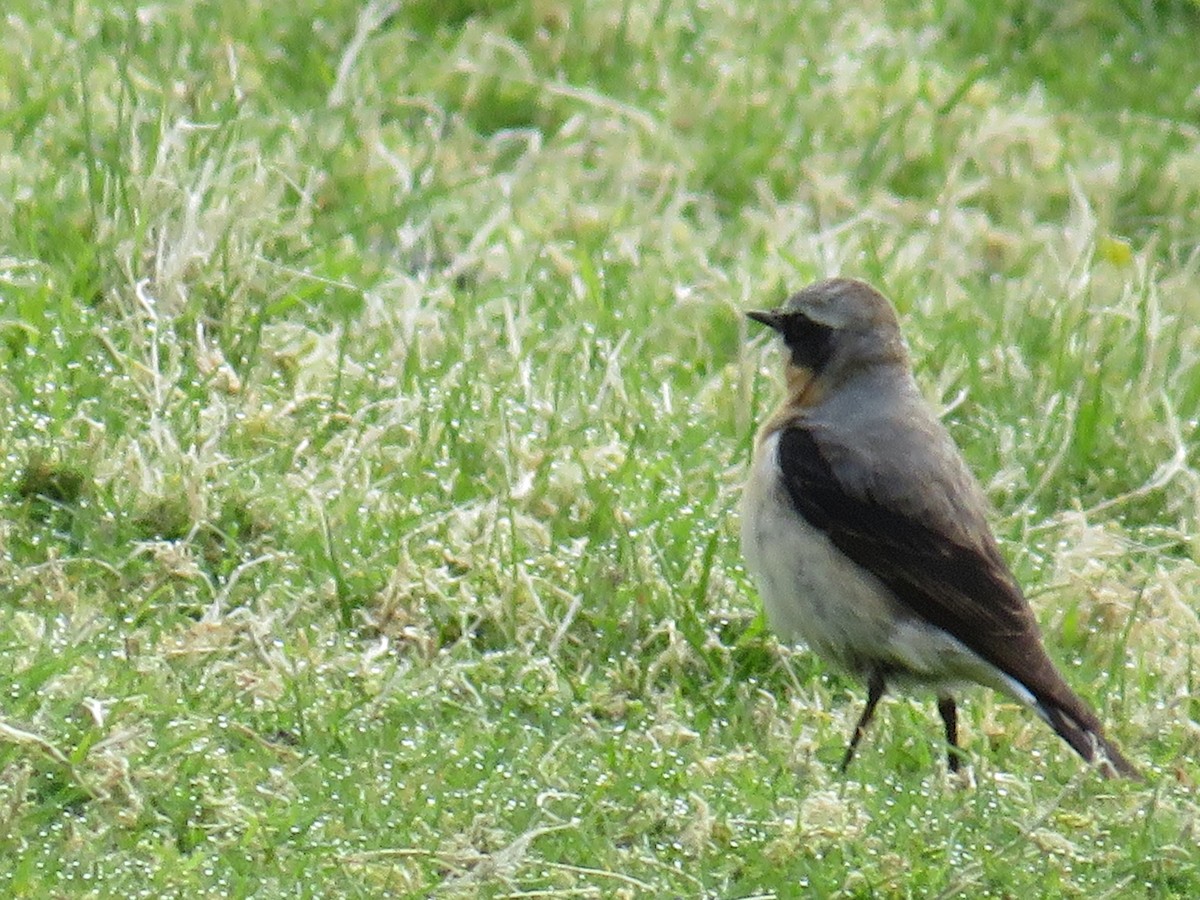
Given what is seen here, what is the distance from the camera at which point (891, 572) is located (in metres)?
5.97

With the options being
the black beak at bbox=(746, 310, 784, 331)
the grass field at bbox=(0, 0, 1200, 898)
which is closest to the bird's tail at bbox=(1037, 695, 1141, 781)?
the grass field at bbox=(0, 0, 1200, 898)

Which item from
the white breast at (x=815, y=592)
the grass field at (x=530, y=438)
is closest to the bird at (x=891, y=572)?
the white breast at (x=815, y=592)

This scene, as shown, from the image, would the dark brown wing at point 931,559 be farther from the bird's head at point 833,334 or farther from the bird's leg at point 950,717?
the bird's head at point 833,334

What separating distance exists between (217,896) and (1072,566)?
307 centimetres

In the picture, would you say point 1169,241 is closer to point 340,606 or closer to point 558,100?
point 558,100

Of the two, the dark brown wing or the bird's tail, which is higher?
the dark brown wing

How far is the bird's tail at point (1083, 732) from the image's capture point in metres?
5.54

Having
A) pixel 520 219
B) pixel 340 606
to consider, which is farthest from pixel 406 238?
pixel 340 606

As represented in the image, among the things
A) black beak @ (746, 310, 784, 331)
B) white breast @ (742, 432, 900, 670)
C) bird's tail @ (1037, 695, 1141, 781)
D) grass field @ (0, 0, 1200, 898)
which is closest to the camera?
grass field @ (0, 0, 1200, 898)

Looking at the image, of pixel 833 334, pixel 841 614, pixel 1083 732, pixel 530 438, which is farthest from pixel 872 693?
pixel 530 438

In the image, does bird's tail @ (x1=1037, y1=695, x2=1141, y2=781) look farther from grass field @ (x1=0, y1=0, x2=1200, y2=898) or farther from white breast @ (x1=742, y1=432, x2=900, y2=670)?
white breast @ (x1=742, y1=432, x2=900, y2=670)

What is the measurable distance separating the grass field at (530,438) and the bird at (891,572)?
0.20 m

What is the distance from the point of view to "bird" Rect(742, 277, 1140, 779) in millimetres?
5844

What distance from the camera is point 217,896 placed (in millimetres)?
4812
